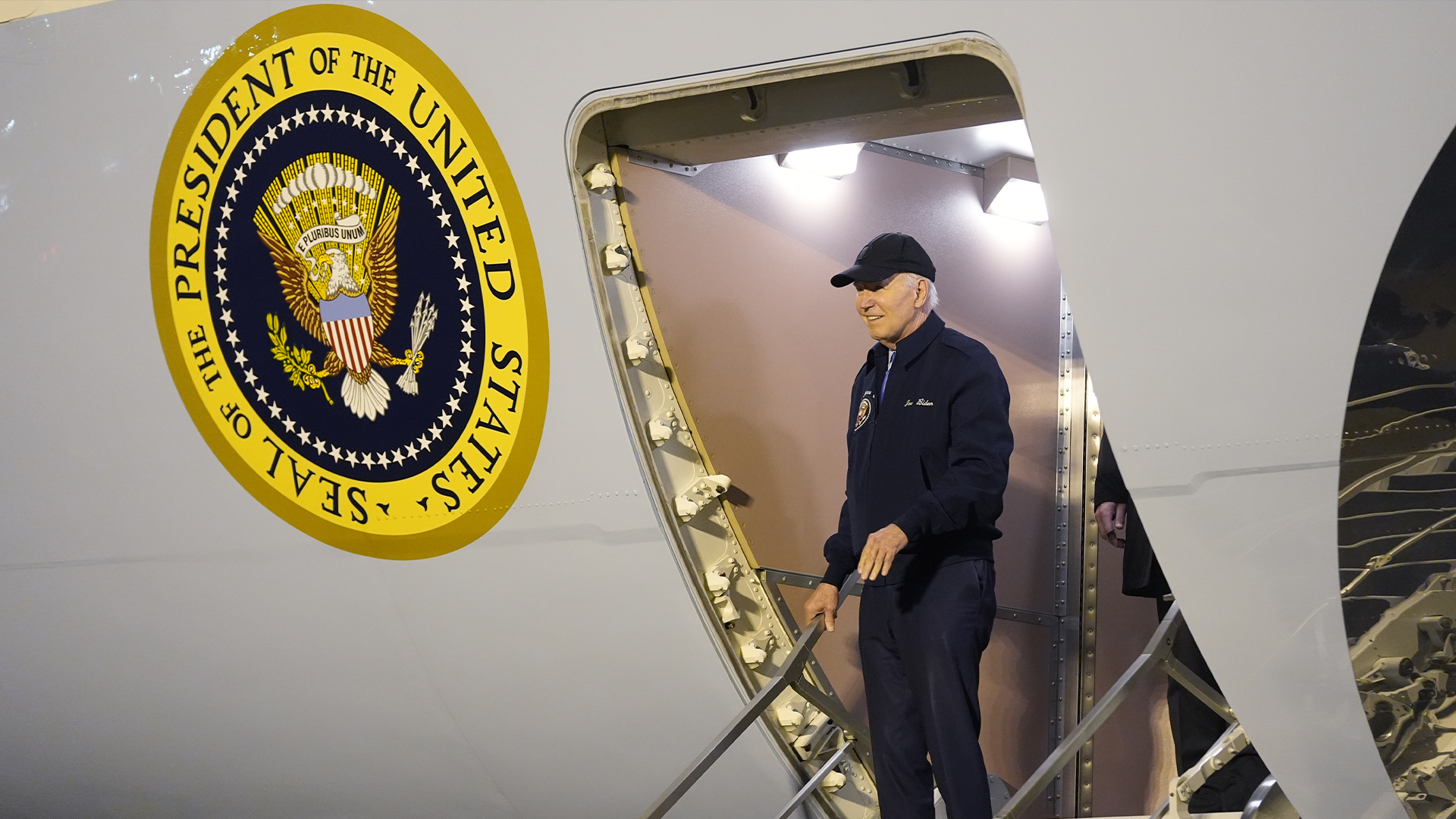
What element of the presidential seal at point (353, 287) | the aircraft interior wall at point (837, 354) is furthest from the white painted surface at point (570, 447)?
the aircraft interior wall at point (837, 354)

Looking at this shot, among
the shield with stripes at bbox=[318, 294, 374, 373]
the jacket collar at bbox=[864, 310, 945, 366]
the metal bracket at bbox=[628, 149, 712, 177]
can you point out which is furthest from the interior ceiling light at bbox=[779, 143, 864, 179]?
the shield with stripes at bbox=[318, 294, 374, 373]

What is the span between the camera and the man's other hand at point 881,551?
2352mm

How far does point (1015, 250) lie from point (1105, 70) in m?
2.25

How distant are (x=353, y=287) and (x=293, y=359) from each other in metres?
0.25

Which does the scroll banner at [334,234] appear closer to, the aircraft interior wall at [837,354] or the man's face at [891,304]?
the aircraft interior wall at [837,354]

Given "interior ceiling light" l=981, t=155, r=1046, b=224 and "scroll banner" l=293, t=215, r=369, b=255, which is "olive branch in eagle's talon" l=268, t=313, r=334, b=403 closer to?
"scroll banner" l=293, t=215, r=369, b=255

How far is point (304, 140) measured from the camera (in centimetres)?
269

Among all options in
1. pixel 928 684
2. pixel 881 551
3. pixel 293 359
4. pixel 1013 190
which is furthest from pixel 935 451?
pixel 1013 190

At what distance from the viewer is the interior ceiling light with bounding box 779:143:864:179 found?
3787 mm

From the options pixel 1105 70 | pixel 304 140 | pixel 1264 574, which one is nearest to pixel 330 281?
pixel 304 140

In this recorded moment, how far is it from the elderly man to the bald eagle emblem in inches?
39.5

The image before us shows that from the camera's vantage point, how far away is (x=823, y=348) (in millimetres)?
3885

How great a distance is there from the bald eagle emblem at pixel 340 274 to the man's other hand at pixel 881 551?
1.04 m

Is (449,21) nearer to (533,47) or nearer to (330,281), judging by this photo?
(533,47)
